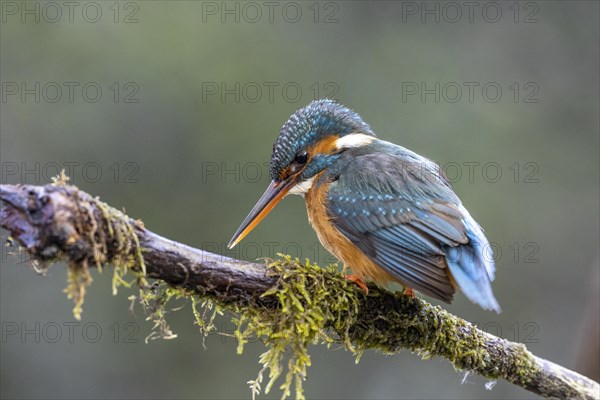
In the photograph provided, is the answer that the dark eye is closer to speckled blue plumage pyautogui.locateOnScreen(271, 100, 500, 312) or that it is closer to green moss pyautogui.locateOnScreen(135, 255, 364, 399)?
speckled blue plumage pyautogui.locateOnScreen(271, 100, 500, 312)

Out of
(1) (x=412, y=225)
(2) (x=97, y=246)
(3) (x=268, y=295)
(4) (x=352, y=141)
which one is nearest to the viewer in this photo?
(2) (x=97, y=246)

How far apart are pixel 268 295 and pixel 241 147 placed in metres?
4.25

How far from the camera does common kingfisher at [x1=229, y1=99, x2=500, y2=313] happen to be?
306 cm

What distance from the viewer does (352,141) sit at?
151 inches

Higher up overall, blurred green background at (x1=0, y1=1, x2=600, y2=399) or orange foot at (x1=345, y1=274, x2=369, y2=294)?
blurred green background at (x1=0, y1=1, x2=600, y2=399)

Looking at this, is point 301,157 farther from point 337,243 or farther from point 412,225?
point 412,225

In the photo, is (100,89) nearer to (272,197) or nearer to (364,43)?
(364,43)

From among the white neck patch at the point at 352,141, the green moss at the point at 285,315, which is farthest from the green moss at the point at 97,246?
the white neck patch at the point at 352,141

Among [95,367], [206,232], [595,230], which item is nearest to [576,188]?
[595,230]

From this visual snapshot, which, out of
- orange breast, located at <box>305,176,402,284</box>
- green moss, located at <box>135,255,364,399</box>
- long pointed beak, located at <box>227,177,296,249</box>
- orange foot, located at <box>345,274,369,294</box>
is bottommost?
green moss, located at <box>135,255,364,399</box>

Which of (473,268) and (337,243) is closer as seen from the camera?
(473,268)

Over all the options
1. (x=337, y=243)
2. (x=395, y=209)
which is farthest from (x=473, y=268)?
(x=337, y=243)

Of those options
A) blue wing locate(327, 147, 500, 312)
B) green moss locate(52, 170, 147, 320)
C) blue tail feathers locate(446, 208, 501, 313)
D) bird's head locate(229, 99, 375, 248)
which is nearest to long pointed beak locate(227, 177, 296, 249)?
bird's head locate(229, 99, 375, 248)

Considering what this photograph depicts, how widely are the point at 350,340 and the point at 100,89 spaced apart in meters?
4.70
